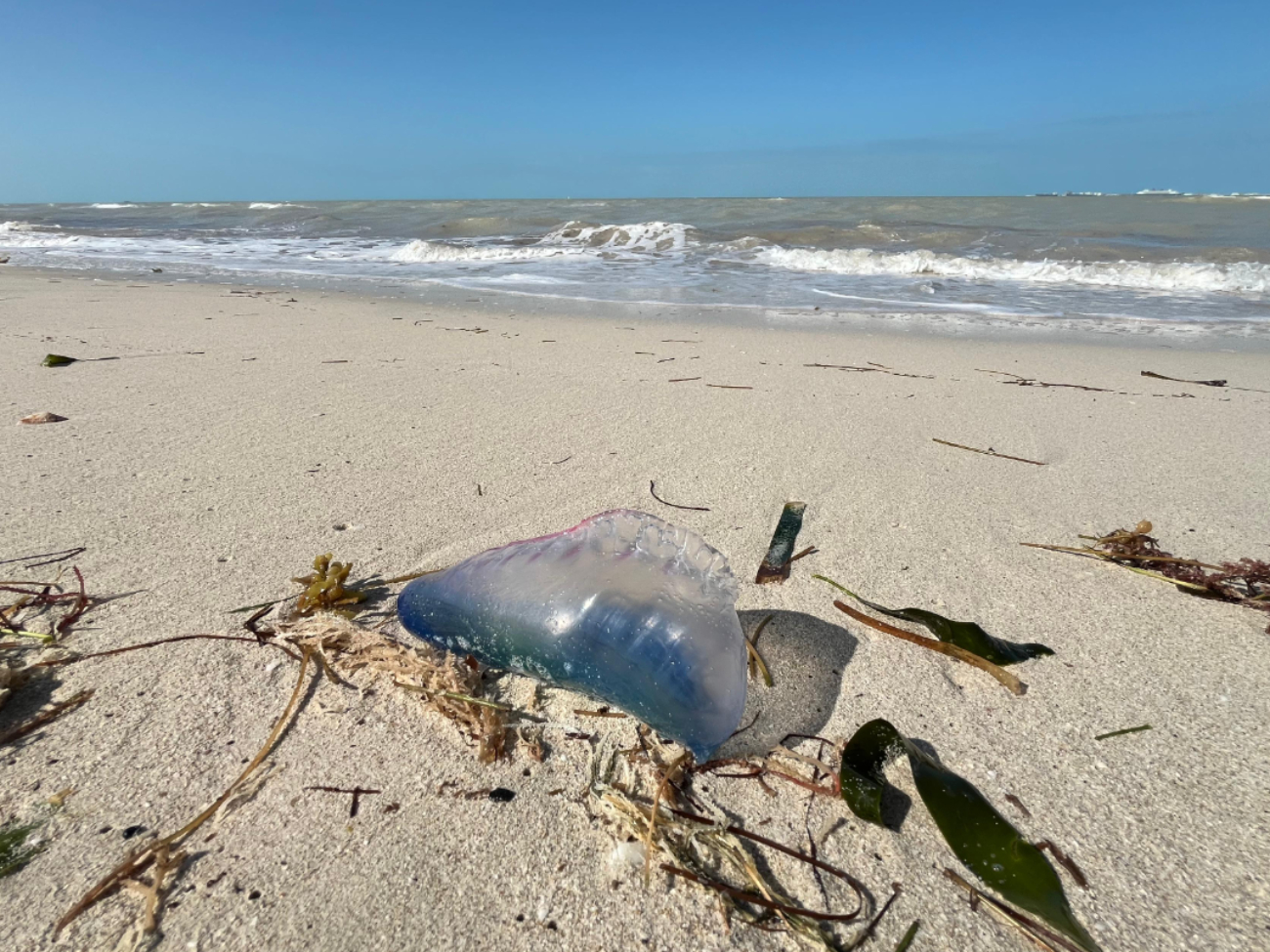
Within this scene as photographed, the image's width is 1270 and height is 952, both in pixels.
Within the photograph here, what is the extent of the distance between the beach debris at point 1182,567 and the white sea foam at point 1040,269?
22.4 ft

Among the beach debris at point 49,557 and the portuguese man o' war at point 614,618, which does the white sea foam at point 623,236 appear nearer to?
the beach debris at point 49,557

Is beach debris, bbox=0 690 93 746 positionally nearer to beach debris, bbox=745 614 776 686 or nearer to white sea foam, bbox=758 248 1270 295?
beach debris, bbox=745 614 776 686

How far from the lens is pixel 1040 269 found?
25.8 feet

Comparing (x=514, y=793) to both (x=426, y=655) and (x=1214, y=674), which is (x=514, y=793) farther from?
(x=1214, y=674)

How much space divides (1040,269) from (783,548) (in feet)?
25.7

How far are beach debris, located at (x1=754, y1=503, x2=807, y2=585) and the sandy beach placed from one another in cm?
4

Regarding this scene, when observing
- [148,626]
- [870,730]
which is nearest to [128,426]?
[148,626]

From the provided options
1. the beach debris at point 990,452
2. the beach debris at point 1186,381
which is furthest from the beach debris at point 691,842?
the beach debris at point 1186,381

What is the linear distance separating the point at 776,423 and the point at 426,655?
1.47 metres

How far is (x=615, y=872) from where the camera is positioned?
804 millimetres

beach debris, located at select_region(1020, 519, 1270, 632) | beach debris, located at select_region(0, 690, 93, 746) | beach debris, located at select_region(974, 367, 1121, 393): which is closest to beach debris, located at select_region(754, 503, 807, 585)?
beach debris, located at select_region(1020, 519, 1270, 632)

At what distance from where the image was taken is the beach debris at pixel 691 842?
76 cm

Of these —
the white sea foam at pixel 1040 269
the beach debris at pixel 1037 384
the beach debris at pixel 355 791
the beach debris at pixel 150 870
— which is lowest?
the white sea foam at pixel 1040 269

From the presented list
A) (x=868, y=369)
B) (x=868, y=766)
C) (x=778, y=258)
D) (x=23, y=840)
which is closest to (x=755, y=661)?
(x=868, y=766)
